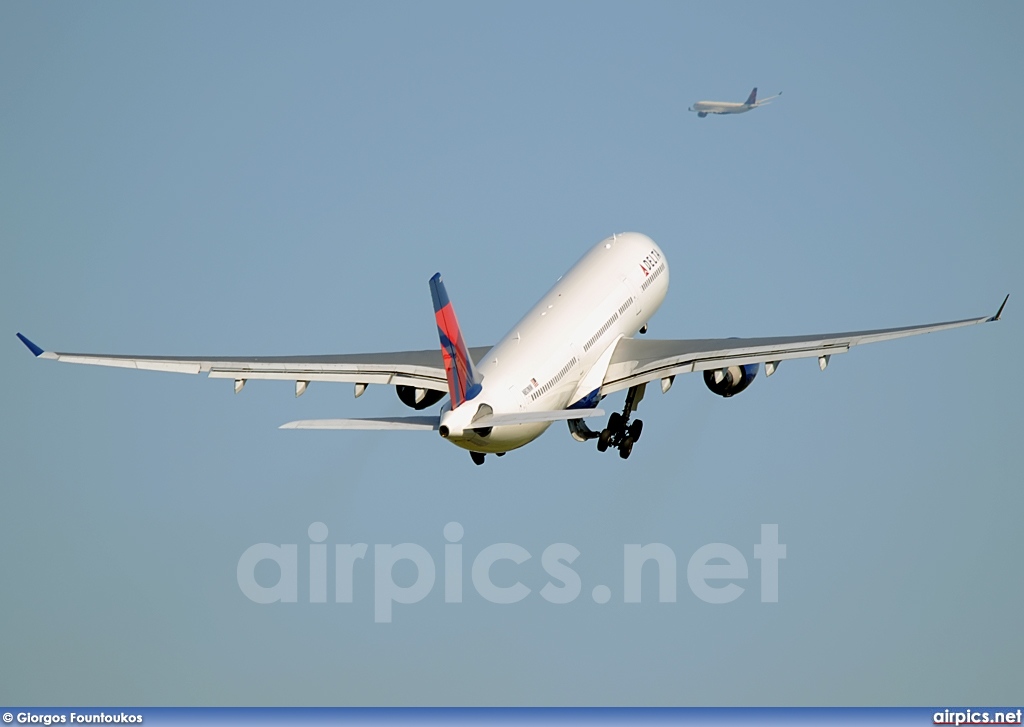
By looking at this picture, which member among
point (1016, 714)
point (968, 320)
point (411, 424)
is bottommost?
point (1016, 714)

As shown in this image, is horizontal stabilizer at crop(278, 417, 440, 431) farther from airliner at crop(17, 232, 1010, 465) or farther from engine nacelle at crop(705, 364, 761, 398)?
engine nacelle at crop(705, 364, 761, 398)

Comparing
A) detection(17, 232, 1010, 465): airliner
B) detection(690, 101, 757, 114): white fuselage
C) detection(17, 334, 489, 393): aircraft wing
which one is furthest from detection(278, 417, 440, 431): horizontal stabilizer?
detection(690, 101, 757, 114): white fuselage

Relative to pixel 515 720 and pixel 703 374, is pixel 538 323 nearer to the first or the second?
pixel 703 374

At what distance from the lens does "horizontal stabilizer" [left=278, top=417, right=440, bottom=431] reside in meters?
48.1

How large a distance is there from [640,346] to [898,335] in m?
9.66

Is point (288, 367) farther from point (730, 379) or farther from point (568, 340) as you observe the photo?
point (730, 379)

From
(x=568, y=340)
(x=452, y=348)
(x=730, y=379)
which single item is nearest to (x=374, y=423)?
(x=452, y=348)

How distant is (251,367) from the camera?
192 ft

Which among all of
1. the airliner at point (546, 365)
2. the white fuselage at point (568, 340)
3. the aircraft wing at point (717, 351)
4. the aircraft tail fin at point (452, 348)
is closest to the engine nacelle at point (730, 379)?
A: the airliner at point (546, 365)

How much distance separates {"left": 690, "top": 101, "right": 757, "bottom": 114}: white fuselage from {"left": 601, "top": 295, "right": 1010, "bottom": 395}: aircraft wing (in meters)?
15.8

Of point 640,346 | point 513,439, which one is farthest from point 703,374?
point 513,439

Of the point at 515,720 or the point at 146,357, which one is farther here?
the point at 515,720

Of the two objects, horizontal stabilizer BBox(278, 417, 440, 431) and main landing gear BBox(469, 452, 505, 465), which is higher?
main landing gear BBox(469, 452, 505, 465)

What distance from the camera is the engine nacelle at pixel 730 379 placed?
62.9 m
